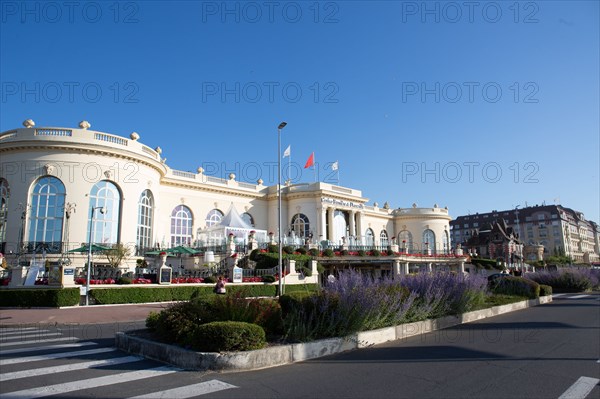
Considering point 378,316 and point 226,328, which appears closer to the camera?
point 226,328

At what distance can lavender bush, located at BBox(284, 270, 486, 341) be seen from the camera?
29.8 ft

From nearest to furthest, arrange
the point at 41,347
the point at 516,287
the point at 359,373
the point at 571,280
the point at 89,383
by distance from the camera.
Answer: the point at 89,383 → the point at 359,373 → the point at 41,347 → the point at 516,287 → the point at 571,280

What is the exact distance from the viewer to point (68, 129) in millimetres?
32500

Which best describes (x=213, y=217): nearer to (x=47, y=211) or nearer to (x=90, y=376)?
(x=47, y=211)

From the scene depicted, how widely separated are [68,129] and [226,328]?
31.0m

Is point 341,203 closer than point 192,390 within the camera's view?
No

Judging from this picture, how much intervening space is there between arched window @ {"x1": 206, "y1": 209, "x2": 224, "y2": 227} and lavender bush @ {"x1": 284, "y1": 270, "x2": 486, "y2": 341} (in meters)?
33.9

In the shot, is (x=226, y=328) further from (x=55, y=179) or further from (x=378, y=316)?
(x=55, y=179)

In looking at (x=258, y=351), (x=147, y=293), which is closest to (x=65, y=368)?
(x=258, y=351)

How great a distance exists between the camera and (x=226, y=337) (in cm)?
745

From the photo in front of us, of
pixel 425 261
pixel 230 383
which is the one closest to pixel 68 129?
pixel 230 383

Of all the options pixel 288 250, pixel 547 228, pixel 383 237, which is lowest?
pixel 288 250

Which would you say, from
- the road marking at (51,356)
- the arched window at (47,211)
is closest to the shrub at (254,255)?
the arched window at (47,211)

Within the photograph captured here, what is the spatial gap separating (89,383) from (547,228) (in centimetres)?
13381
